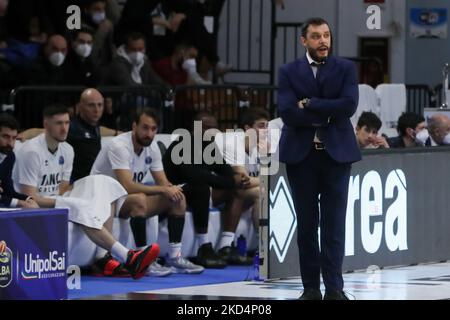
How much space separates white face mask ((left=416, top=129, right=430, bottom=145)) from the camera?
53.8 feet

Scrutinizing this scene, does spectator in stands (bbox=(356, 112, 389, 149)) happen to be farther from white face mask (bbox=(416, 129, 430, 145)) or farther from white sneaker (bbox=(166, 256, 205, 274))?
white sneaker (bbox=(166, 256, 205, 274))

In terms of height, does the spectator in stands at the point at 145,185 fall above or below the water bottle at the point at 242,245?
above

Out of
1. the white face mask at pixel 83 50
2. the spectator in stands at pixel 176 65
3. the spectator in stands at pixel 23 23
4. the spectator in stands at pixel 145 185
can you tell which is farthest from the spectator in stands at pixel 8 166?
the spectator in stands at pixel 176 65

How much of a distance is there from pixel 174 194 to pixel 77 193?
954 millimetres

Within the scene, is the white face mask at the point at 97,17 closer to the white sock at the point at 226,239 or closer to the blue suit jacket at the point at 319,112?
the white sock at the point at 226,239

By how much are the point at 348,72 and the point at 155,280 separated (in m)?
3.43

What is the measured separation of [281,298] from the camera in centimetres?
1220

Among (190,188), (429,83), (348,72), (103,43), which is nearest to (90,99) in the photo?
(190,188)

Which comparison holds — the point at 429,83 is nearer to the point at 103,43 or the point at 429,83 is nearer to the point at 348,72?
the point at 103,43

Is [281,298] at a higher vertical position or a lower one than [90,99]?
lower

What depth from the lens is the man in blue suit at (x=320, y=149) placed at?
11.5 meters

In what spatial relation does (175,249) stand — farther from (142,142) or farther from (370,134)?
(370,134)

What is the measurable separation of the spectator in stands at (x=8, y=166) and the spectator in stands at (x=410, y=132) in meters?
4.36
